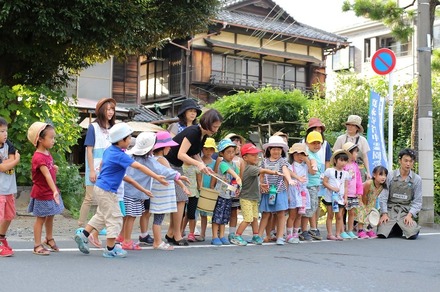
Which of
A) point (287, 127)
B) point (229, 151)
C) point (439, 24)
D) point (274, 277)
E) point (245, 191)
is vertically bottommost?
point (274, 277)

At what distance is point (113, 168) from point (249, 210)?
222 cm

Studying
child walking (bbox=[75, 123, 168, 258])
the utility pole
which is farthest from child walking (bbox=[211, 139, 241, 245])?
the utility pole

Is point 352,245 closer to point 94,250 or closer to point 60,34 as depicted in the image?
point 94,250

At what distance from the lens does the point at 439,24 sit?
3381 cm

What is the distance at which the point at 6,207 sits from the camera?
5922 millimetres

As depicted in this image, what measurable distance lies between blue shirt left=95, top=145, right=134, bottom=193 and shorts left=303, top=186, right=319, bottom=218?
10.4 ft

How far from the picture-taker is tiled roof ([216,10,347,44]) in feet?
89.3

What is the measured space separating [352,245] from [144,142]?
327 centimetres

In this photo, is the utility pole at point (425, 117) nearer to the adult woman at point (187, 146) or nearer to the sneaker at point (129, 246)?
the adult woman at point (187, 146)

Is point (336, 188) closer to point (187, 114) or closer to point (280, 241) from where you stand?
point (280, 241)

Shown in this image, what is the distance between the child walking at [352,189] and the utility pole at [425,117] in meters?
2.59

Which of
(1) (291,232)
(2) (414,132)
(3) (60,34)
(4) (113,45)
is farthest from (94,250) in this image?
(2) (414,132)

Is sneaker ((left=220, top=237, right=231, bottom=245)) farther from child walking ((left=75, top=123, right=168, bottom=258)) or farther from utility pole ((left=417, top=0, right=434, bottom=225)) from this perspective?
utility pole ((left=417, top=0, right=434, bottom=225))

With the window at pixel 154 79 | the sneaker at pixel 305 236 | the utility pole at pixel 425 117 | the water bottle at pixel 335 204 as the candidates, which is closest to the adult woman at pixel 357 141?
the water bottle at pixel 335 204
